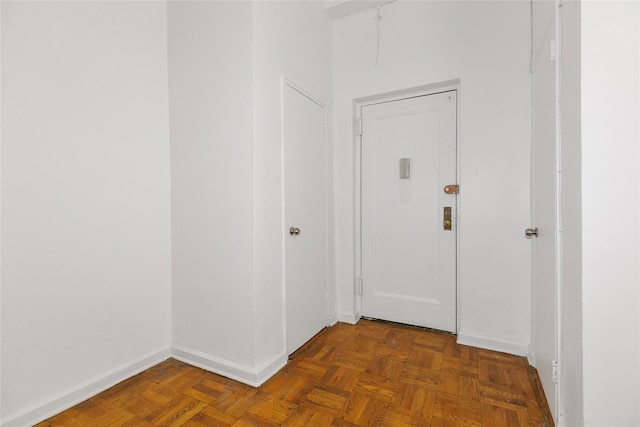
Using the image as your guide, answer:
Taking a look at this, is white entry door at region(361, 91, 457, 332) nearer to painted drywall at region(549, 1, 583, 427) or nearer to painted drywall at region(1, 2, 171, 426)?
painted drywall at region(549, 1, 583, 427)

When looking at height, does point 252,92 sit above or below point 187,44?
below

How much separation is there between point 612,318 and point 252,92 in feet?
6.48

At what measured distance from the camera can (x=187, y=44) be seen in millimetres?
2104

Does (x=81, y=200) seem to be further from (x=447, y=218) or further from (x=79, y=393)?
(x=447, y=218)

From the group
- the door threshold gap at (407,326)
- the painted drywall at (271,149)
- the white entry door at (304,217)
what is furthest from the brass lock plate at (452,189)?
the painted drywall at (271,149)

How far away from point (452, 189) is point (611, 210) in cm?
138

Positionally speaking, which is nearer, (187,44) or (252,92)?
(252,92)

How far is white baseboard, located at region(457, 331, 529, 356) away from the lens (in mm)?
2146

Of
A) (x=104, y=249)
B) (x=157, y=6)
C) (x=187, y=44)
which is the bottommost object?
(x=104, y=249)

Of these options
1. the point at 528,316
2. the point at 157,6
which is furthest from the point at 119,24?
the point at 528,316

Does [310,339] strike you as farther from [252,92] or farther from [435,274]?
[252,92]

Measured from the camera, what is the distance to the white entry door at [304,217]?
2.20m

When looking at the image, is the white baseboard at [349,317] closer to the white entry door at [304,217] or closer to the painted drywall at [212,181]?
the white entry door at [304,217]

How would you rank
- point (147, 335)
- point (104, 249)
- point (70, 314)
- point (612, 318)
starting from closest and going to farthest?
1. point (612, 318)
2. point (70, 314)
3. point (104, 249)
4. point (147, 335)
